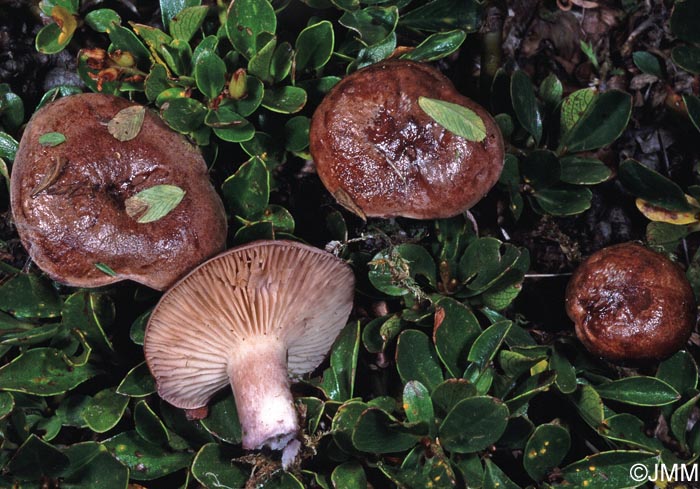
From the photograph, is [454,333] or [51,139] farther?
[454,333]

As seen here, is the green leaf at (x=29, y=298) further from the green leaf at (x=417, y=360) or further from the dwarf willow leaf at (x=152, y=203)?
the green leaf at (x=417, y=360)

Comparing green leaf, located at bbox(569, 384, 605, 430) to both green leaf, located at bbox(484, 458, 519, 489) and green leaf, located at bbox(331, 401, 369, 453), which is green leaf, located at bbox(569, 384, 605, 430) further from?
green leaf, located at bbox(331, 401, 369, 453)

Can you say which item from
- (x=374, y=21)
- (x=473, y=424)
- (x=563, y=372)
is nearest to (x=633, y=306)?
(x=563, y=372)

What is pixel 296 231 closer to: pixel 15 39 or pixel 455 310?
pixel 455 310

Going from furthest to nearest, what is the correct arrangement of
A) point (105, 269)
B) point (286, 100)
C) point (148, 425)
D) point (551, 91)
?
point (551, 91)
point (286, 100)
point (148, 425)
point (105, 269)

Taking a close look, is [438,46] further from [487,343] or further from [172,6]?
[487,343]

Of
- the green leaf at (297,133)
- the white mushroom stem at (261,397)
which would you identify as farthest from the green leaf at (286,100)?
the white mushroom stem at (261,397)

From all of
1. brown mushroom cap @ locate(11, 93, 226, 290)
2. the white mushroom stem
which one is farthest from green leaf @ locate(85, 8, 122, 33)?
the white mushroom stem
